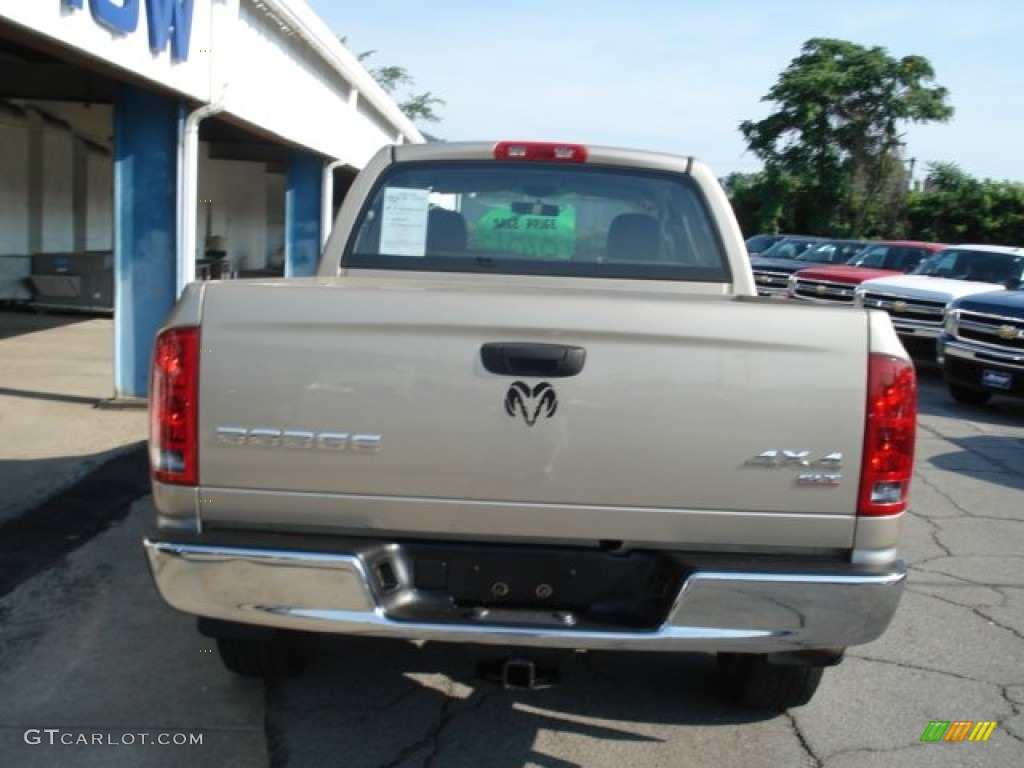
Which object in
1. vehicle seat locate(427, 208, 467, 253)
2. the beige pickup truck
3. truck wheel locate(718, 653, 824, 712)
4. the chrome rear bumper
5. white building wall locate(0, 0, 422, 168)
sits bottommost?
truck wheel locate(718, 653, 824, 712)

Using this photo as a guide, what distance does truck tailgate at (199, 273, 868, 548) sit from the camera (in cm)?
304

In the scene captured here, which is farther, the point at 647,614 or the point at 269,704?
the point at 269,704

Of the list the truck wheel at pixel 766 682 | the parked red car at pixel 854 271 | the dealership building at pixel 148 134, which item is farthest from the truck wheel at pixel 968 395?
the truck wheel at pixel 766 682

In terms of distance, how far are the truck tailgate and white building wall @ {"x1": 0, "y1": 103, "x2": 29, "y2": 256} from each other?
15.1 metres

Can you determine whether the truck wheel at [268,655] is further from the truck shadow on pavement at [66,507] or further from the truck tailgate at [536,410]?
the truck shadow on pavement at [66,507]

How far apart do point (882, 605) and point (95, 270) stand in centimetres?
1569

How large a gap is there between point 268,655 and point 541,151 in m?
2.42

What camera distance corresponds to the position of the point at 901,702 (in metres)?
4.22

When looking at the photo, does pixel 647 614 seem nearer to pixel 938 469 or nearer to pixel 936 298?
pixel 938 469

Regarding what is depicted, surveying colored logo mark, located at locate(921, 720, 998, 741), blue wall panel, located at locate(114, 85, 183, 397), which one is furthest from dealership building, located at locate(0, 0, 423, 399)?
colored logo mark, located at locate(921, 720, 998, 741)

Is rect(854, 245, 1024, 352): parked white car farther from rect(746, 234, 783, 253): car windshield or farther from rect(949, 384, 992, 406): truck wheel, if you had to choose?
rect(746, 234, 783, 253): car windshield

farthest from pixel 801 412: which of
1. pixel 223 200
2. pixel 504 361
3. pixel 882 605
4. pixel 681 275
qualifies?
pixel 223 200

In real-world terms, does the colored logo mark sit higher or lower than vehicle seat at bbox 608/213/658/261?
lower

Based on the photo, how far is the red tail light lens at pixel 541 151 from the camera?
183 inches
